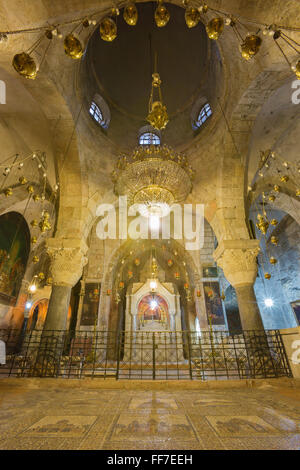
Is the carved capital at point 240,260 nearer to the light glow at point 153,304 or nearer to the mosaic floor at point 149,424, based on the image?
the mosaic floor at point 149,424

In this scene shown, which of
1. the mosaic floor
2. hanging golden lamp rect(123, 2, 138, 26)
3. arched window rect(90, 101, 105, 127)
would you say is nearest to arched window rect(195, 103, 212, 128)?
arched window rect(90, 101, 105, 127)

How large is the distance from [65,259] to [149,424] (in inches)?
234

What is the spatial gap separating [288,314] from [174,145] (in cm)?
1107

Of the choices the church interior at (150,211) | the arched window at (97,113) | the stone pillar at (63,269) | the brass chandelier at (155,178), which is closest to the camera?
the church interior at (150,211)

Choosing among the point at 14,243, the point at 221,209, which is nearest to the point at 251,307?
the point at 221,209

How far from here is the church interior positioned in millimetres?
2592

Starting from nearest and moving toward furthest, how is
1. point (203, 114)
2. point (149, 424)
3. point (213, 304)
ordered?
1. point (149, 424)
2. point (203, 114)
3. point (213, 304)

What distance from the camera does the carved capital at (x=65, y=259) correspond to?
278 inches

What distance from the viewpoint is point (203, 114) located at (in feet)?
31.9

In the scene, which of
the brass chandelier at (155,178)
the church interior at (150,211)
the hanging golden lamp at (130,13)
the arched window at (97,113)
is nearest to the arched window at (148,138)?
the church interior at (150,211)

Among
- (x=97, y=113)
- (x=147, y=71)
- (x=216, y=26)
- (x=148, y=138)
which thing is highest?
(x=147, y=71)

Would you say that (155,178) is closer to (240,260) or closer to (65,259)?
(240,260)

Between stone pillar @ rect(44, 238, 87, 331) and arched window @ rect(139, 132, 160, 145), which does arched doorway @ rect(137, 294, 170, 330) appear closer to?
stone pillar @ rect(44, 238, 87, 331)

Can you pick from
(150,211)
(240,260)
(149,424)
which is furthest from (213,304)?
(149,424)
